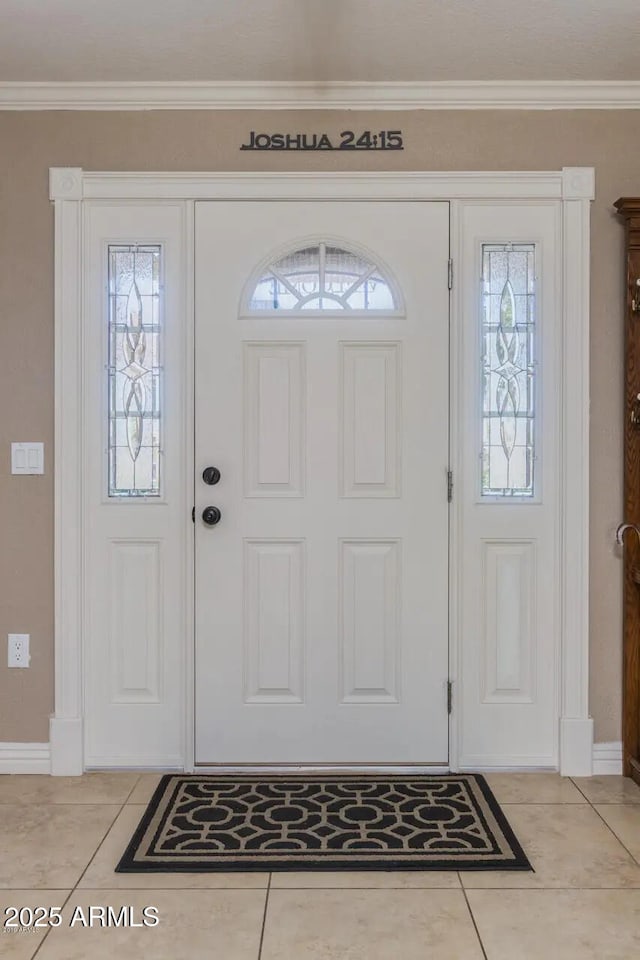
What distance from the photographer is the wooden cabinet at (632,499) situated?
9.81ft

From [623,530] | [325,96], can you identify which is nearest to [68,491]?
[325,96]

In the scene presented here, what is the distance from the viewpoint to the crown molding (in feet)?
9.78

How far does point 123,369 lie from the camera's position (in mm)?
3061

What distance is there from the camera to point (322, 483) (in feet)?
10.1

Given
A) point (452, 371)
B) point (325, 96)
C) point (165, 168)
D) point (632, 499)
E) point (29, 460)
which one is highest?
point (325, 96)

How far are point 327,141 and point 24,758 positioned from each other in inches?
97.5

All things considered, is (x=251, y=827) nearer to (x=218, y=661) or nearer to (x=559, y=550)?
(x=218, y=661)

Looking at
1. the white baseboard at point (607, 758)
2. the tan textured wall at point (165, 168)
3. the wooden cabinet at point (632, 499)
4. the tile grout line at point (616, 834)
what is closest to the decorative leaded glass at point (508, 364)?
the tan textured wall at point (165, 168)

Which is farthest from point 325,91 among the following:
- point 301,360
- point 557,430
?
point 557,430

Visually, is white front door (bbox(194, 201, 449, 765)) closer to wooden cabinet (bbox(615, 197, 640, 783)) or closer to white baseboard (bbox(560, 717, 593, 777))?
white baseboard (bbox(560, 717, 593, 777))

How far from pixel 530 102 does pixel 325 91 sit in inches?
28.8

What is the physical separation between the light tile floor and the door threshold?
39 centimetres
